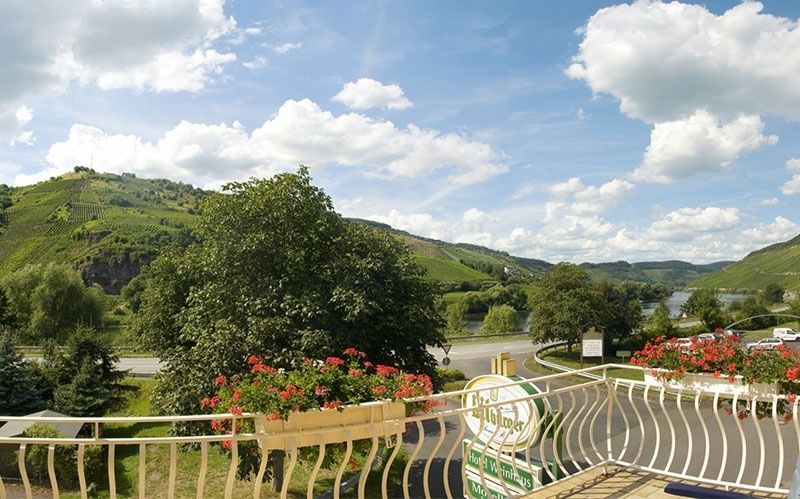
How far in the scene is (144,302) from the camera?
1623cm

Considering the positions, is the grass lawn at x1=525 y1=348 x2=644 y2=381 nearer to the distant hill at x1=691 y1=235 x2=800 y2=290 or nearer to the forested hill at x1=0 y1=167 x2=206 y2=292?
the forested hill at x1=0 y1=167 x2=206 y2=292

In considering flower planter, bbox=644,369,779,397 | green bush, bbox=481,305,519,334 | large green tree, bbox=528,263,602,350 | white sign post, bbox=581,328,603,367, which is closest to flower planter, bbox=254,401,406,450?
flower planter, bbox=644,369,779,397

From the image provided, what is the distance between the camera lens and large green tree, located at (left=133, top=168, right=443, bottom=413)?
11.2 meters

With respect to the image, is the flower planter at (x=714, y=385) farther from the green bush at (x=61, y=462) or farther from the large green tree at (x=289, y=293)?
the green bush at (x=61, y=462)

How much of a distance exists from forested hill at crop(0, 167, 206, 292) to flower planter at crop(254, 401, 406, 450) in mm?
69659

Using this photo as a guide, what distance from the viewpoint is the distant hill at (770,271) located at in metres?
152

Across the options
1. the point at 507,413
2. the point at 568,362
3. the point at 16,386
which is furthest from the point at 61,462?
the point at 568,362

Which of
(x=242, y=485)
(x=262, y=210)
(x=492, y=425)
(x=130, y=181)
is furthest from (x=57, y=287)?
(x=130, y=181)

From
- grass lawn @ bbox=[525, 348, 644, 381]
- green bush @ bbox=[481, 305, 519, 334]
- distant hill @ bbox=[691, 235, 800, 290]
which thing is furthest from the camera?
distant hill @ bbox=[691, 235, 800, 290]

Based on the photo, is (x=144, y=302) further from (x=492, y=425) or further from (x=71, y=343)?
(x=492, y=425)

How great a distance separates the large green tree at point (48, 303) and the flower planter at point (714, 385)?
44.3m

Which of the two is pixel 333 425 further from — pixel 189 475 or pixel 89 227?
pixel 89 227

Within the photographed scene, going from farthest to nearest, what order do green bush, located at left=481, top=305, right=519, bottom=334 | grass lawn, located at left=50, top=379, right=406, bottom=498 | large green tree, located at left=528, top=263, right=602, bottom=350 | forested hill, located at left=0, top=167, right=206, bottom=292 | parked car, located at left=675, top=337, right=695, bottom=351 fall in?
Answer: forested hill, located at left=0, top=167, right=206, bottom=292, green bush, located at left=481, top=305, right=519, bottom=334, large green tree, located at left=528, top=263, right=602, bottom=350, grass lawn, located at left=50, top=379, right=406, bottom=498, parked car, located at left=675, top=337, right=695, bottom=351

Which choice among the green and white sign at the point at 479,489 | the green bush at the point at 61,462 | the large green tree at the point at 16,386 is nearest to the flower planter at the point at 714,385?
the green and white sign at the point at 479,489
